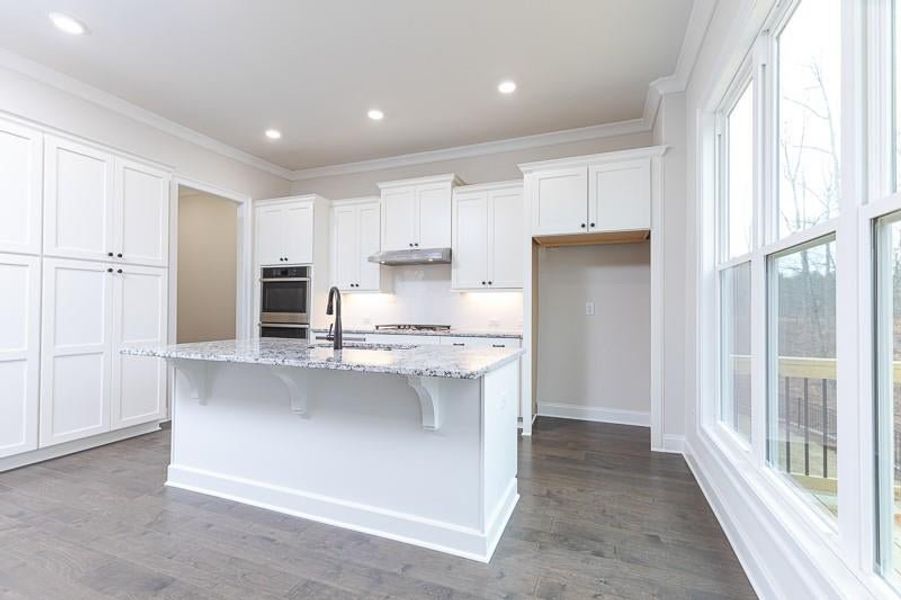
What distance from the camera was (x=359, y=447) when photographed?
7.07 feet

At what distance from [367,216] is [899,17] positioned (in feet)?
13.8

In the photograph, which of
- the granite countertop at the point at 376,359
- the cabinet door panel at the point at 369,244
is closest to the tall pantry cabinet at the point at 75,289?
the granite countertop at the point at 376,359

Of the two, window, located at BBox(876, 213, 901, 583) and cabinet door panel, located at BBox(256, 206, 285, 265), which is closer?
window, located at BBox(876, 213, 901, 583)

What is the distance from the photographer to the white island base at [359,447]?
1.94 meters

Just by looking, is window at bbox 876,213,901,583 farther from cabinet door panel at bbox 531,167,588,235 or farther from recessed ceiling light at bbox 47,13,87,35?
recessed ceiling light at bbox 47,13,87,35

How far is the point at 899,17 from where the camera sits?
103 cm

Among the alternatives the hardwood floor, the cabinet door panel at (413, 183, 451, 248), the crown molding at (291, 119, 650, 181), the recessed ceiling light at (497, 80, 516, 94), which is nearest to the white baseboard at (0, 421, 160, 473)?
the hardwood floor

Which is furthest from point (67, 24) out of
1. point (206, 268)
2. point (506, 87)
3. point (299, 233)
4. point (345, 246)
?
point (206, 268)

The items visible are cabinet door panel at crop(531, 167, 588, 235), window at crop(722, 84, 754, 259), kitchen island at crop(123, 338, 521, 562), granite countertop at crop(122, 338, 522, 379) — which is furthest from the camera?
cabinet door panel at crop(531, 167, 588, 235)

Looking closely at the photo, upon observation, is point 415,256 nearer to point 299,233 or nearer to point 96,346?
point 299,233

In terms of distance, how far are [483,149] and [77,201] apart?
3517 millimetres

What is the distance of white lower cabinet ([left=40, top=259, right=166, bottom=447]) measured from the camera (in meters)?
3.01

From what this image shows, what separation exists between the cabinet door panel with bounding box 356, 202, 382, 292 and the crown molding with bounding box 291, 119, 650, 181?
0.65m

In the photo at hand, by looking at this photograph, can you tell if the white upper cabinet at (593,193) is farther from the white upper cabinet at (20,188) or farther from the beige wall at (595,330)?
the white upper cabinet at (20,188)
